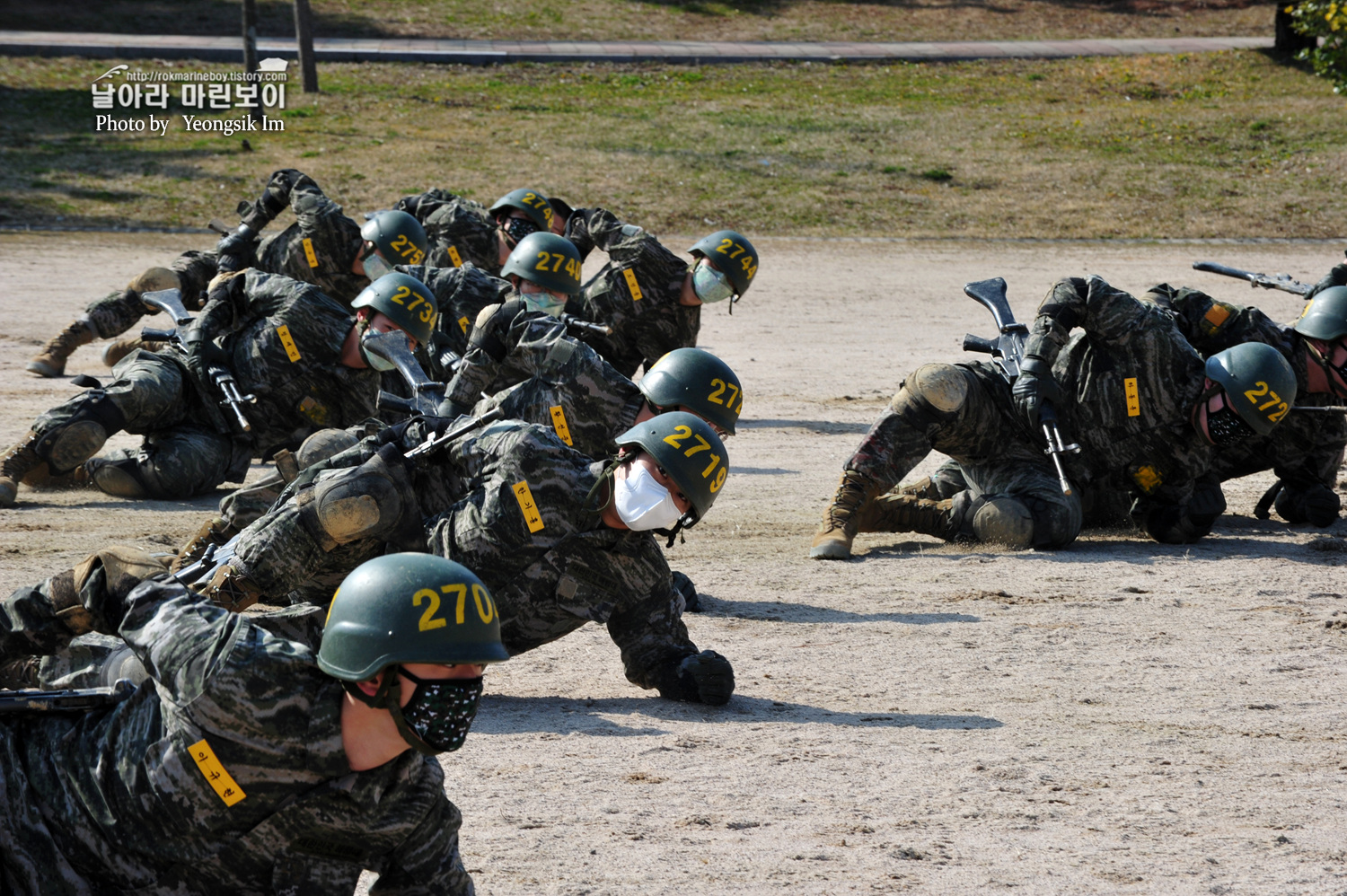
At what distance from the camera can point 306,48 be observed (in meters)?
26.5

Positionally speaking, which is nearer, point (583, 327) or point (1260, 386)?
point (1260, 386)

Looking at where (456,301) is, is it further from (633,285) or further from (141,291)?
(141,291)

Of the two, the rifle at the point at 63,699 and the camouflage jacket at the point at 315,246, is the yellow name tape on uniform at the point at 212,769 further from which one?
the camouflage jacket at the point at 315,246

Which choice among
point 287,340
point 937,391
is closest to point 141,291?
point 287,340

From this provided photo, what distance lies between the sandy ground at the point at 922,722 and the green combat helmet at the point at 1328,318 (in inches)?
54.5

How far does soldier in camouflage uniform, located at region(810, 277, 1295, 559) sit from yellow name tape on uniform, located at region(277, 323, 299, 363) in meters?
3.73

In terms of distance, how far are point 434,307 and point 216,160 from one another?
15.3m

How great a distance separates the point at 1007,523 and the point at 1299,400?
2392mm

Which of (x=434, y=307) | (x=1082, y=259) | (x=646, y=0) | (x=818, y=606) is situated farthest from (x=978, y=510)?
(x=646, y=0)

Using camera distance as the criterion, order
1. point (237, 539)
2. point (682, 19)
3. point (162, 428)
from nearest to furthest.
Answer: point (237, 539) < point (162, 428) < point (682, 19)

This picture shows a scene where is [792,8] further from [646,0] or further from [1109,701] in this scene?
[1109,701]

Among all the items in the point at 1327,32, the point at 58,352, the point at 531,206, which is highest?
the point at 1327,32

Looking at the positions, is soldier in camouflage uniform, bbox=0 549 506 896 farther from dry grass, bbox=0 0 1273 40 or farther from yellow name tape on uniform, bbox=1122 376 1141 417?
dry grass, bbox=0 0 1273 40

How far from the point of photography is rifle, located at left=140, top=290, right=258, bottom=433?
9586mm
